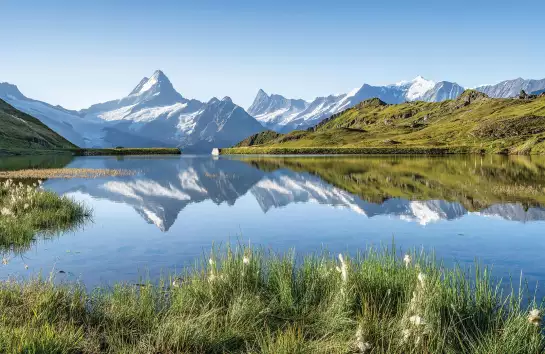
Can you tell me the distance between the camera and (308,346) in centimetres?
926

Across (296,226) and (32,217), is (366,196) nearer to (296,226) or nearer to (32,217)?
(296,226)

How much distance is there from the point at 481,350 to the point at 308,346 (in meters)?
3.56

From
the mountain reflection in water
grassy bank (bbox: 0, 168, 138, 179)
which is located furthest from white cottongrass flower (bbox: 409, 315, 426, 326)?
grassy bank (bbox: 0, 168, 138, 179)

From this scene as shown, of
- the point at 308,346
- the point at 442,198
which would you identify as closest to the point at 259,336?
the point at 308,346

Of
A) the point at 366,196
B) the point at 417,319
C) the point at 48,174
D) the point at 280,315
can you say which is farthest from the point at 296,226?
the point at 48,174

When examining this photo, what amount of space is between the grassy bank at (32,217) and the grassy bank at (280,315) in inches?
425

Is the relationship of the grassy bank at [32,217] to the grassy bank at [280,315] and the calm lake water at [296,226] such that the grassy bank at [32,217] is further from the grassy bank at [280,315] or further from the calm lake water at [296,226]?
the grassy bank at [280,315]

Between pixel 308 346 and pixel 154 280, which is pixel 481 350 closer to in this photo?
pixel 308 346

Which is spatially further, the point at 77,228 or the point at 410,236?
the point at 77,228

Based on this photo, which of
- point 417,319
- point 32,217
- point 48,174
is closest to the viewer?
point 417,319

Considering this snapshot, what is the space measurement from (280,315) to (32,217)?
2261cm

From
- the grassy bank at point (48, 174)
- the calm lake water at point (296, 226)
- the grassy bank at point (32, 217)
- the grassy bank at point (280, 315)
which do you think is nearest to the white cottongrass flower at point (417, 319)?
the grassy bank at point (280, 315)

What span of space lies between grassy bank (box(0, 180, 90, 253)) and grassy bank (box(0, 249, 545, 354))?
1081cm

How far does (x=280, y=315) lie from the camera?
1171cm
